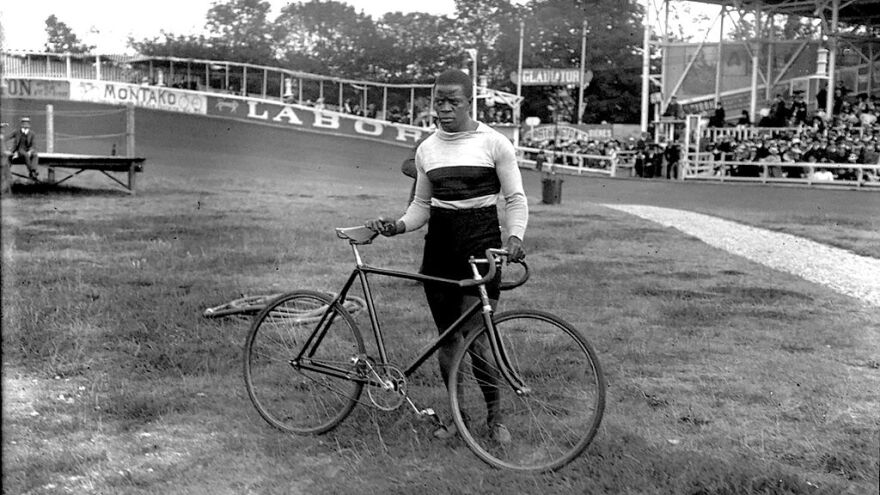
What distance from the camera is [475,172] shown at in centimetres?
465

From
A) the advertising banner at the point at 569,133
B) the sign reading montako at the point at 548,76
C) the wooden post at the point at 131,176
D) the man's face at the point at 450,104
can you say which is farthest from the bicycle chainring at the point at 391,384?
the advertising banner at the point at 569,133

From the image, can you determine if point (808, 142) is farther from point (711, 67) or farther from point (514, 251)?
point (514, 251)

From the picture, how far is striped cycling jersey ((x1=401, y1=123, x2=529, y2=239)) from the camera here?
464 centimetres

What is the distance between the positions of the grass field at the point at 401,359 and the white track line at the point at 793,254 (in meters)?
0.36

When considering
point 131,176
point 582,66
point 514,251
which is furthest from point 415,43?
point 514,251

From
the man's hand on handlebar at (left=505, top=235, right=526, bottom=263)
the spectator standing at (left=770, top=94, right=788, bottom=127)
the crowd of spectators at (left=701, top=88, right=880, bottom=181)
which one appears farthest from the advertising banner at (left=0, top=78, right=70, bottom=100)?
the man's hand on handlebar at (left=505, top=235, right=526, bottom=263)

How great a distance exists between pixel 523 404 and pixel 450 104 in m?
1.43

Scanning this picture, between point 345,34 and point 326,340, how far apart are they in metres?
12.9

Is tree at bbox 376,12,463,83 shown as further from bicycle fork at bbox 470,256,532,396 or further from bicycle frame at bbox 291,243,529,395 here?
bicycle fork at bbox 470,256,532,396

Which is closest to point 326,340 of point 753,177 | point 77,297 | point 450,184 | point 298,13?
point 450,184

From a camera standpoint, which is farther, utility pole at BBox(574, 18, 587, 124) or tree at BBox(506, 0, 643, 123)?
utility pole at BBox(574, 18, 587, 124)

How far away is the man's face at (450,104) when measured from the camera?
460 cm

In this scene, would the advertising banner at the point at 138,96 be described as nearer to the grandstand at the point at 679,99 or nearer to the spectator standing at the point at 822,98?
the grandstand at the point at 679,99

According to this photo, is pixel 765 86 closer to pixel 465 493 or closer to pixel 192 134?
pixel 192 134
